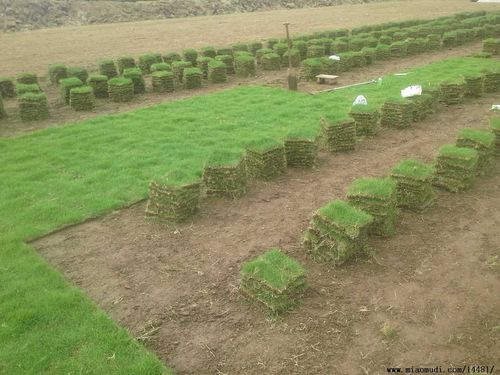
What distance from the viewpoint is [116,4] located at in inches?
2511

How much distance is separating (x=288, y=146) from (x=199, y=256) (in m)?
5.16

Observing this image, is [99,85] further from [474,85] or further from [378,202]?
[474,85]

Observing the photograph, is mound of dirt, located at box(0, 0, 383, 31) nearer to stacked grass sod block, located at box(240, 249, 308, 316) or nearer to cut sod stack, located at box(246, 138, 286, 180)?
cut sod stack, located at box(246, 138, 286, 180)

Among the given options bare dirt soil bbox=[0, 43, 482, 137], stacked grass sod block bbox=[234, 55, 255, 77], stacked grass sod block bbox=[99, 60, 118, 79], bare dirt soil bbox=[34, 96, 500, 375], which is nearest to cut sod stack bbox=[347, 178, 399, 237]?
bare dirt soil bbox=[34, 96, 500, 375]

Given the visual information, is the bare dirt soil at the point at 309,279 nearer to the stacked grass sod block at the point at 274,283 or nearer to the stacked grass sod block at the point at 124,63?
the stacked grass sod block at the point at 274,283

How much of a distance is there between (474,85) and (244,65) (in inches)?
485

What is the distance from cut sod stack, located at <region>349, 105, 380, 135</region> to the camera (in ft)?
50.3

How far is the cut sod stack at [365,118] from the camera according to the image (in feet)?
50.3

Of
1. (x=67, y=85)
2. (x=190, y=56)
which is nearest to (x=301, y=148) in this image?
(x=67, y=85)

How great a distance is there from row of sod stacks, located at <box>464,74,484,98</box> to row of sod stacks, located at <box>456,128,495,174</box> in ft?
25.5

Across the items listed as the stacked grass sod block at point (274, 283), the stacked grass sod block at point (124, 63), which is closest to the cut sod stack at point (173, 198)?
the stacked grass sod block at point (274, 283)

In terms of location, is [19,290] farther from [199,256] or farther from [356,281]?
[356,281]

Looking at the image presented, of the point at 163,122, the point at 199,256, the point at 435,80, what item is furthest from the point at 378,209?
the point at 435,80

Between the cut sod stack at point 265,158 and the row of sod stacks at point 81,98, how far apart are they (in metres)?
10.9
